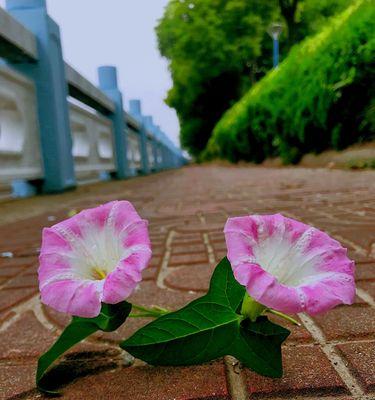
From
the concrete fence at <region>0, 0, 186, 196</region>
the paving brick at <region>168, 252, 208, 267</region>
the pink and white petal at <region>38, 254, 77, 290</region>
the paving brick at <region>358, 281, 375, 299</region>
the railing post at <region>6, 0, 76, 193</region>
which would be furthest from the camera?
the railing post at <region>6, 0, 76, 193</region>

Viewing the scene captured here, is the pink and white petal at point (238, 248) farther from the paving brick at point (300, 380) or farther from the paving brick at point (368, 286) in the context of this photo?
the paving brick at point (368, 286)

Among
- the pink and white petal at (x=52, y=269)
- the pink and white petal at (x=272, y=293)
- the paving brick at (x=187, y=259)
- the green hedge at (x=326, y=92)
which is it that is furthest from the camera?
the green hedge at (x=326, y=92)

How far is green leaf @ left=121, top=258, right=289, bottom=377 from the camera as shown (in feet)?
2.40

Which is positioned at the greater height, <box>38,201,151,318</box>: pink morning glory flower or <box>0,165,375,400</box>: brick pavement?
<box>38,201,151,318</box>: pink morning glory flower

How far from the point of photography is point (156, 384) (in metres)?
0.85

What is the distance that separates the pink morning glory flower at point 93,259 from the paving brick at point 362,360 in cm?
48

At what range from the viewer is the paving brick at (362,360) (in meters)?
0.81

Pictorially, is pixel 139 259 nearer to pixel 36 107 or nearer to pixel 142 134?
pixel 36 107

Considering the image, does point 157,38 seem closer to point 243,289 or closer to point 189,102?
point 189,102

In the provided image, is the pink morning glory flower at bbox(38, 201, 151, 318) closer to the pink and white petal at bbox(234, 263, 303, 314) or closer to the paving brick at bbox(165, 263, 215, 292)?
the pink and white petal at bbox(234, 263, 303, 314)

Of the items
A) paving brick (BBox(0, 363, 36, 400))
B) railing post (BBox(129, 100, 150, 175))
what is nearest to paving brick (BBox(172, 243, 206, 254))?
paving brick (BBox(0, 363, 36, 400))

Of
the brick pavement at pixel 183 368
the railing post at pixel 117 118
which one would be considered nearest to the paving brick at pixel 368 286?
the brick pavement at pixel 183 368

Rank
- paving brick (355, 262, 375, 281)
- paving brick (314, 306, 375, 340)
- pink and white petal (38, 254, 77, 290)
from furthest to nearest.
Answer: paving brick (355, 262, 375, 281)
paving brick (314, 306, 375, 340)
pink and white petal (38, 254, 77, 290)

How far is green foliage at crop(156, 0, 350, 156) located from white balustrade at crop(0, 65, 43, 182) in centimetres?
1801
